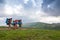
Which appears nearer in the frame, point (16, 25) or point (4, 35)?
point (4, 35)

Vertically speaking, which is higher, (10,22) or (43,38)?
(10,22)

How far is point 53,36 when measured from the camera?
41.8 meters

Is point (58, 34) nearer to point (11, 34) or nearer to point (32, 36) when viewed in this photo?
point (32, 36)

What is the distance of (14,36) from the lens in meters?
40.1

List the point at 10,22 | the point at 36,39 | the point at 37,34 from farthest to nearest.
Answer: the point at 10,22 < the point at 37,34 < the point at 36,39

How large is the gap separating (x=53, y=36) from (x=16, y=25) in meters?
13.5

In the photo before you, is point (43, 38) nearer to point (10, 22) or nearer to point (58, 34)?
point (58, 34)

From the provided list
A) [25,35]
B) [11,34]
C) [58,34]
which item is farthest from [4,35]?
[58,34]

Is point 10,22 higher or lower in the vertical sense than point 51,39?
higher

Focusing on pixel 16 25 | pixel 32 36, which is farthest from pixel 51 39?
pixel 16 25

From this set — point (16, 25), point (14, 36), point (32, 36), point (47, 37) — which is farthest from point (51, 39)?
point (16, 25)

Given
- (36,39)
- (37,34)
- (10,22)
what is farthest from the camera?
(10,22)

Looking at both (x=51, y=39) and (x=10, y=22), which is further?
(x=10, y=22)

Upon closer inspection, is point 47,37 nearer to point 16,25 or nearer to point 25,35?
point 25,35
